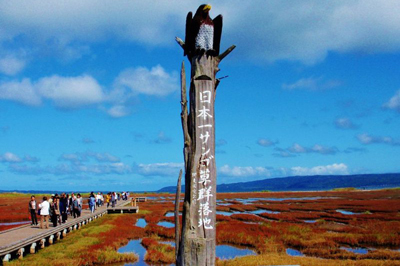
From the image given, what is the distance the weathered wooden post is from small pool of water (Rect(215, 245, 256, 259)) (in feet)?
38.9

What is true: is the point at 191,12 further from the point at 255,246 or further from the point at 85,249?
the point at 255,246

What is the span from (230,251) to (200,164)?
13.5 m

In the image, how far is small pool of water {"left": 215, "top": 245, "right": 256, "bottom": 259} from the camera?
54.7ft

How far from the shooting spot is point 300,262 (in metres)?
13.5

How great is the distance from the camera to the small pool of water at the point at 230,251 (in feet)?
54.7

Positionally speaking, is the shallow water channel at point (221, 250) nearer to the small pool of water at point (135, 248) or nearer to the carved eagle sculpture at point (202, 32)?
the small pool of water at point (135, 248)

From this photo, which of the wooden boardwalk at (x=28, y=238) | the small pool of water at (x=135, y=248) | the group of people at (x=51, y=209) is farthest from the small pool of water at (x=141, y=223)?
the small pool of water at (x=135, y=248)

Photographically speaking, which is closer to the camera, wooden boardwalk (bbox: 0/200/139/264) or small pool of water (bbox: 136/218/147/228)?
wooden boardwalk (bbox: 0/200/139/264)

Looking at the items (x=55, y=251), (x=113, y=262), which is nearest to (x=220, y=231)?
(x=113, y=262)

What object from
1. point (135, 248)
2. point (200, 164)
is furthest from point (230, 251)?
point (200, 164)

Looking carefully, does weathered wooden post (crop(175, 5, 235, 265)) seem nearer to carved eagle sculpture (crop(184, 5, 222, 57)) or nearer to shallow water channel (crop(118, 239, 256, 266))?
carved eagle sculpture (crop(184, 5, 222, 57))

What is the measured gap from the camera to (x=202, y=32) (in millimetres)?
5652

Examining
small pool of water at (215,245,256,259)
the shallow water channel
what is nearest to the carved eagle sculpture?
the shallow water channel

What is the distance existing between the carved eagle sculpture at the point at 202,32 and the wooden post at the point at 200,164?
0.12 meters
